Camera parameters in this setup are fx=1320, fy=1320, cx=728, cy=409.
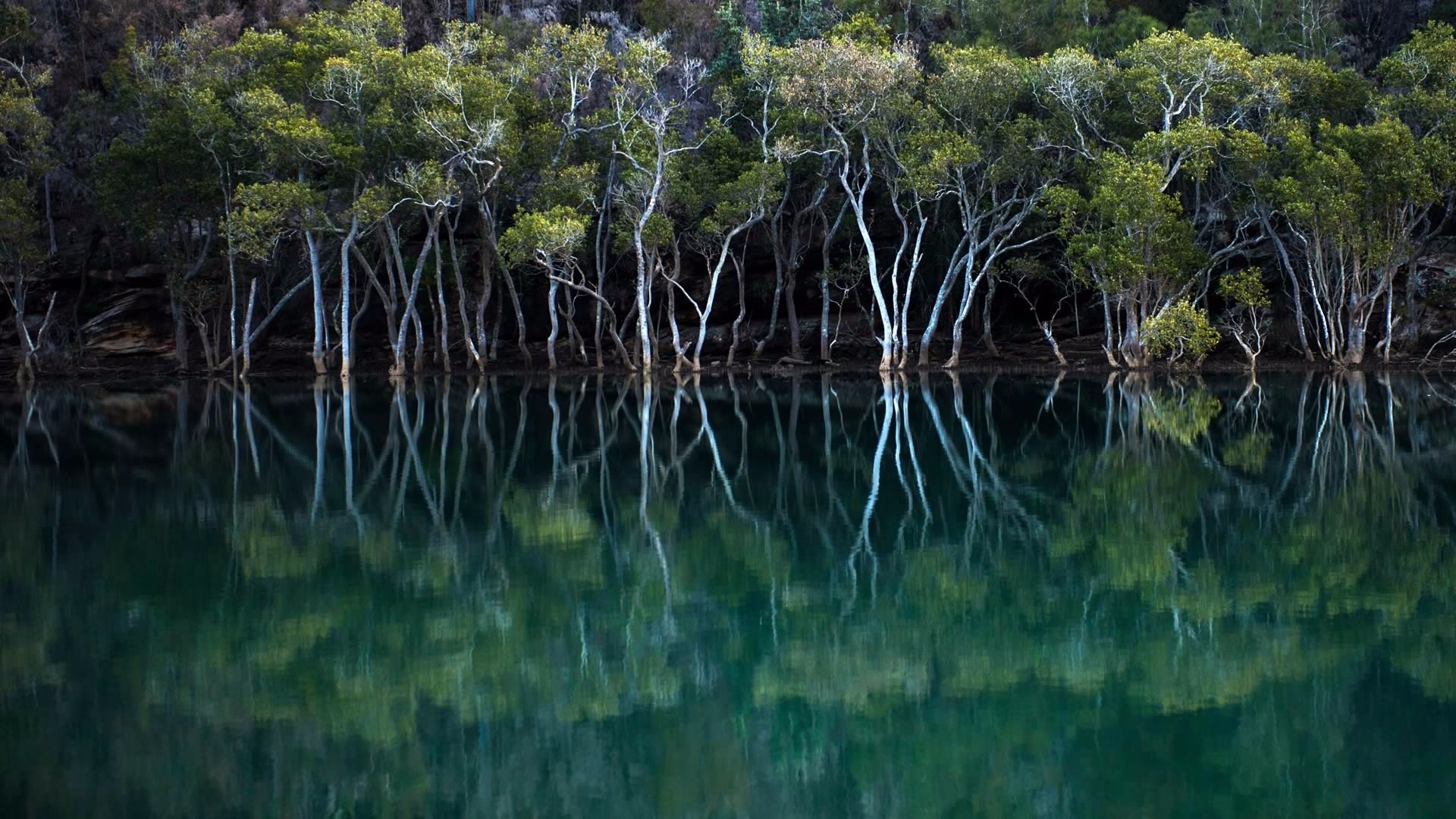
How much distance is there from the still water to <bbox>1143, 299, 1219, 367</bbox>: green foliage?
18.1m

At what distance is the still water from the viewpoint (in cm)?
665

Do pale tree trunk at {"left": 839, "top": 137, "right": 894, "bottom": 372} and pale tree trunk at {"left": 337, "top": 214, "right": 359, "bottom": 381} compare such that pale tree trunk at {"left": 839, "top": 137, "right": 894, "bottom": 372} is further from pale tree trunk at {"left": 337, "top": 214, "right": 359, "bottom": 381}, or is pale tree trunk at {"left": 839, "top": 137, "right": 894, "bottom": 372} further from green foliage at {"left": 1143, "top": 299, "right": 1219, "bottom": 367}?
pale tree trunk at {"left": 337, "top": 214, "right": 359, "bottom": 381}

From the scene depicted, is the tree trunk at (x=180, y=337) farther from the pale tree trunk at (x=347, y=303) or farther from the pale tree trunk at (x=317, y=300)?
the pale tree trunk at (x=317, y=300)

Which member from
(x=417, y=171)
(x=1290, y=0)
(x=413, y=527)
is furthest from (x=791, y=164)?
(x=413, y=527)

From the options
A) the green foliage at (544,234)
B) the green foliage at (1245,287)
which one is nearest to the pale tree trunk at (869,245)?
the green foliage at (544,234)

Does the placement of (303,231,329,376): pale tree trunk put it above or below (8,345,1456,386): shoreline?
above

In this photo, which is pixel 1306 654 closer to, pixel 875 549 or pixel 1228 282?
pixel 875 549

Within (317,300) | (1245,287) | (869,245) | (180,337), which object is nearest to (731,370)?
(869,245)

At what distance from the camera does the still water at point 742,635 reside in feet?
21.8

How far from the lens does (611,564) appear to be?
39.4 ft

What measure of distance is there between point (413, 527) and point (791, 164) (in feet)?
107

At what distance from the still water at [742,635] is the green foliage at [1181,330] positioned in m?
18.1

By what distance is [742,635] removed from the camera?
30.5 feet

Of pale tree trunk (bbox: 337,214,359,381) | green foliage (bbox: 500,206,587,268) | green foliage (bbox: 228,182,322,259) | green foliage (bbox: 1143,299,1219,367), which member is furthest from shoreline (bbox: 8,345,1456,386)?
green foliage (bbox: 228,182,322,259)
